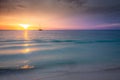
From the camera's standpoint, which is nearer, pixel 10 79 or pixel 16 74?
pixel 10 79

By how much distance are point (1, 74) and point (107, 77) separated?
4218 millimetres

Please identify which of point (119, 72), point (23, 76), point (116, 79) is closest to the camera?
point (116, 79)

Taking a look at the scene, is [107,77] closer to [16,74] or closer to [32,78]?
[32,78]

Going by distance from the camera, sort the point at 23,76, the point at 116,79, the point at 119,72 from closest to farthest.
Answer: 1. the point at 116,79
2. the point at 23,76
3. the point at 119,72

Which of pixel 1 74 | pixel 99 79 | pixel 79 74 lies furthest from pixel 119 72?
pixel 1 74

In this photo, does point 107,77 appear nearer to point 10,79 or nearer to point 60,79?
point 60,79

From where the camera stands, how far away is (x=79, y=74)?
5695mm

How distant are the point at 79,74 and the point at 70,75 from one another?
0.39m

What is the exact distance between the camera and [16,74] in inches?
229

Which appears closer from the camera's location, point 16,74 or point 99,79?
point 99,79

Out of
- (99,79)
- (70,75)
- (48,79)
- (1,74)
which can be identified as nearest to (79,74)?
(70,75)

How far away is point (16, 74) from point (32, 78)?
3.02ft

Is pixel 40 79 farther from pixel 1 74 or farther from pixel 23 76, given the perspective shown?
pixel 1 74

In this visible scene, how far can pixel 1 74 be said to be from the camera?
579 cm
